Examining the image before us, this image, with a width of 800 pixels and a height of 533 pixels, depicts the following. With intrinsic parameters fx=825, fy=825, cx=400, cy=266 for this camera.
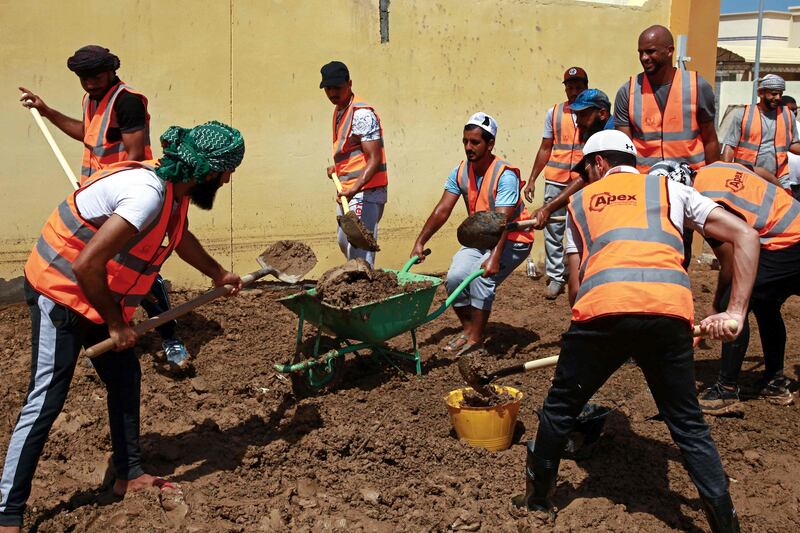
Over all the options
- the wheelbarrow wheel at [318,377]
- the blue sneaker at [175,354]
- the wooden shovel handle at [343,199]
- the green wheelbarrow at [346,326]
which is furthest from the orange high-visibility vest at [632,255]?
the blue sneaker at [175,354]

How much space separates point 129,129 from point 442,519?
3.09 meters

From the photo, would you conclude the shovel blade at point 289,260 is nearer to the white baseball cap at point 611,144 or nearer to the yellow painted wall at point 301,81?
the white baseball cap at point 611,144

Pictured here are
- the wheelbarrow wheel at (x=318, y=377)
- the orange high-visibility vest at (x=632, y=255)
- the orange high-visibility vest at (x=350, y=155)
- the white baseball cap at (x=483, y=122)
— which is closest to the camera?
the orange high-visibility vest at (x=632, y=255)

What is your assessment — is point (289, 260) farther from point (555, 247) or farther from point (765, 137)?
point (765, 137)

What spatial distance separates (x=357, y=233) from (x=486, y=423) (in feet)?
6.68

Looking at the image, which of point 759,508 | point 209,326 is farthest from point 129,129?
point 759,508

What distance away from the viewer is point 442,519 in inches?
148

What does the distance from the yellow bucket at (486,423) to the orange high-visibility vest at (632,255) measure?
1106 mm

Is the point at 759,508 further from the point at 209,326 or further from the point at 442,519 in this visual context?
the point at 209,326

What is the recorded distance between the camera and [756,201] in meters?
4.73

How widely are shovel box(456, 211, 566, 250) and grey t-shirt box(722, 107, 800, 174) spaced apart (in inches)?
133

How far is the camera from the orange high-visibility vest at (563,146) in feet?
25.1

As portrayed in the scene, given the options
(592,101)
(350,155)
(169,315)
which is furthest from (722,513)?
(350,155)

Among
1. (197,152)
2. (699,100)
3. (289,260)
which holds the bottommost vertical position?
→ (289,260)
